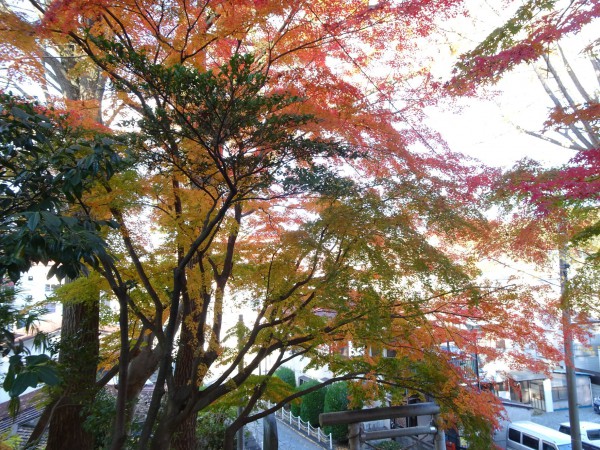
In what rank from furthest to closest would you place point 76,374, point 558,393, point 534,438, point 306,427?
point 558,393
point 306,427
point 534,438
point 76,374

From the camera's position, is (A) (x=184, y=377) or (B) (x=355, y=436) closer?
(B) (x=355, y=436)

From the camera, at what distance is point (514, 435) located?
47.6ft

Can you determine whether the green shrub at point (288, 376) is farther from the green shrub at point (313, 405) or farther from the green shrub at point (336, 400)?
the green shrub at point (336, 400)

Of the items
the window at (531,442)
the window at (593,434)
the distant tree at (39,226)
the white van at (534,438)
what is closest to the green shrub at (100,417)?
the distant tree at (39,226)

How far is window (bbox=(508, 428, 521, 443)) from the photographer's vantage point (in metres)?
14.3

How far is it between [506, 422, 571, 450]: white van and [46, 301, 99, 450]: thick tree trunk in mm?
13183

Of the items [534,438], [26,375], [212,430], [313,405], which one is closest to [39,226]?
[26,375]

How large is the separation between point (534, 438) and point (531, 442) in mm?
220

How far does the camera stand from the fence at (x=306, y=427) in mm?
13936

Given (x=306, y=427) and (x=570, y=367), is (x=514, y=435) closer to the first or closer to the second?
(x=306, y=427)

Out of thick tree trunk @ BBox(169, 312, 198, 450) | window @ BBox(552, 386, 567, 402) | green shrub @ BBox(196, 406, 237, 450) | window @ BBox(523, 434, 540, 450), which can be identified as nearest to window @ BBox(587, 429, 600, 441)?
window @ BBox(523, 434, 540, 450)

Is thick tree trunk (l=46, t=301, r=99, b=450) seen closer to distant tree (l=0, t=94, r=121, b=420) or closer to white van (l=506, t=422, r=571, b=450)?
distant tree (l=0, t=94, r=121, b=420)

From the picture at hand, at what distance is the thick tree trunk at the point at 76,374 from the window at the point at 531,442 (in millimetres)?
13301

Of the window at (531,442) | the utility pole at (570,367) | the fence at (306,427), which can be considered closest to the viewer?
the utility pole at (570,367)
